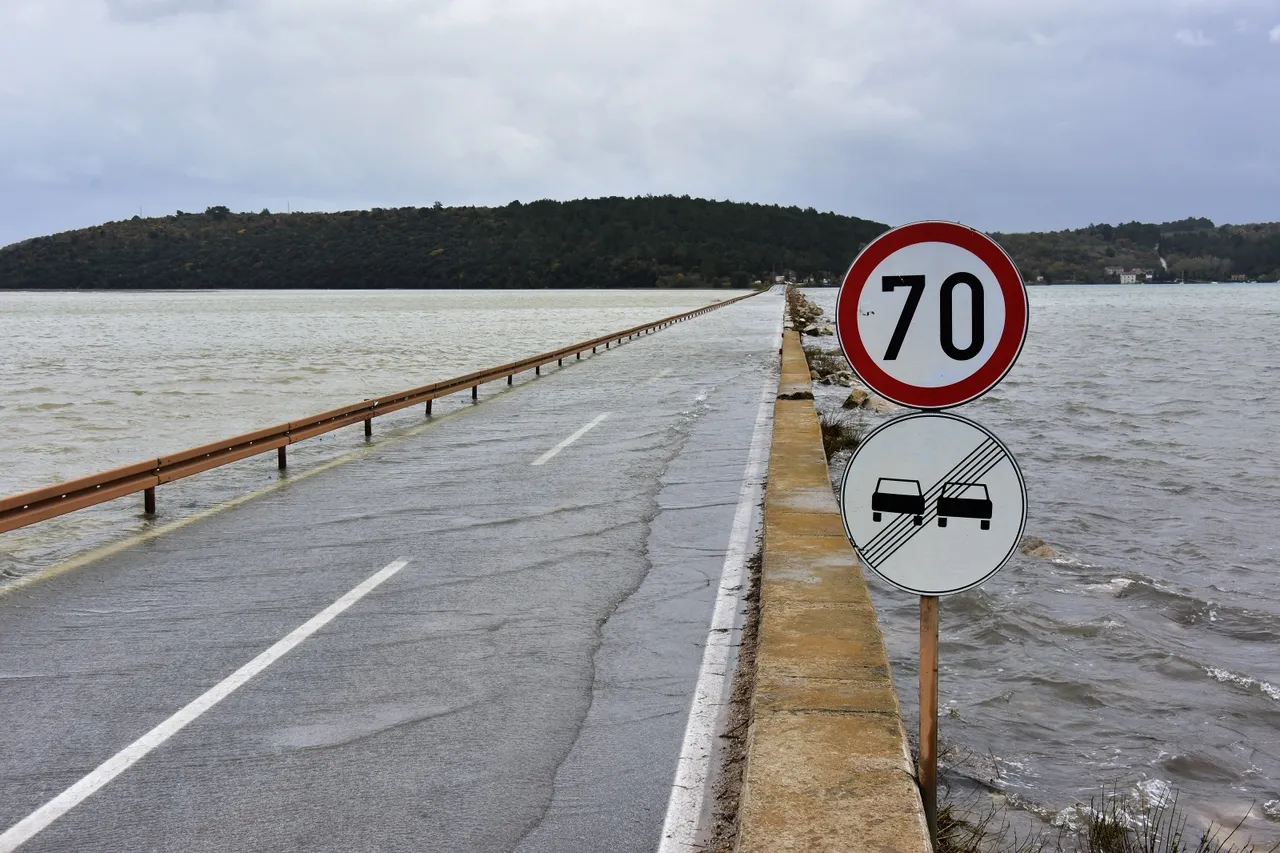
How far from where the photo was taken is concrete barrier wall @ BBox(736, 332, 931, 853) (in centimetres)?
382

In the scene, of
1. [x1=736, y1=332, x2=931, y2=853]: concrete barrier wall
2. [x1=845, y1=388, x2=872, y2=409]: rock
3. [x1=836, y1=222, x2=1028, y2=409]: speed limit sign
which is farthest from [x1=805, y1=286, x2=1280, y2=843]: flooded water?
[x1=845, y1=388, x2=872, y2=409]: rock

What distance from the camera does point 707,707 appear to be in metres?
5.43

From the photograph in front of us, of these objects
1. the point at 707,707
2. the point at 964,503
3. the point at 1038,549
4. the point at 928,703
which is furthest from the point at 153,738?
the point at 1038,549

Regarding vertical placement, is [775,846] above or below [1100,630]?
above

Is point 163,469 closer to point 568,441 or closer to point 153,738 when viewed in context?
point 568,441

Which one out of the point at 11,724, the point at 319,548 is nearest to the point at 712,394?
the point at 319,548

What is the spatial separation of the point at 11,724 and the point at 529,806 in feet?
8.64

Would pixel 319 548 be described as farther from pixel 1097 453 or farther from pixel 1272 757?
pixel 1097 453

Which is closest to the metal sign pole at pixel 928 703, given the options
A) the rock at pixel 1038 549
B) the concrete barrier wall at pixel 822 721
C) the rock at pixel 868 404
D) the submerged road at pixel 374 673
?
the concrete barrier wall at pixel 822 721

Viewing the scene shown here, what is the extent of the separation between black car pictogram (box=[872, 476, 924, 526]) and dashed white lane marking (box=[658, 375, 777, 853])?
1315 mm

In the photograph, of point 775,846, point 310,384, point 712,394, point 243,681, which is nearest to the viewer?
point 775,846

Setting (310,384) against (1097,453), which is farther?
(310,384)

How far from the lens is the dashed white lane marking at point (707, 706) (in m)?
4.22

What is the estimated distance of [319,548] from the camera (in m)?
9.08
